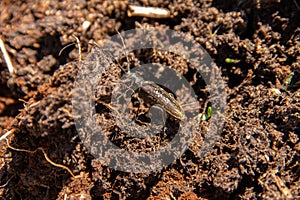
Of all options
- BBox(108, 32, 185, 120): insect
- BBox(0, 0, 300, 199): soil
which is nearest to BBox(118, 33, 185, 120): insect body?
BBox(108, 32, 185, 120): insect

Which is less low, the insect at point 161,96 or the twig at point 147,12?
the twig at point 147,12

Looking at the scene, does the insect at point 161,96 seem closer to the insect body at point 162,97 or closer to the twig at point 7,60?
the insect body at point 162,97

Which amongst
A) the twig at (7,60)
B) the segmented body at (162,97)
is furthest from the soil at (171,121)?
the segmented body at (162,97)

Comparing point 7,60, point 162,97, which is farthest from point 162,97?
point 7,60

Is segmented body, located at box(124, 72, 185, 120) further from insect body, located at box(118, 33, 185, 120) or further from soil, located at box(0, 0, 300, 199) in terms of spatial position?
soil, located at box(0, 0, 300, 199)

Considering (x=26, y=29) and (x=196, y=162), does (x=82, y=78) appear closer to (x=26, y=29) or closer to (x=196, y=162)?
(x=26, y=29)

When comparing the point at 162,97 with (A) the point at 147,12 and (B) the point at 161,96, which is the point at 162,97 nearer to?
(B) the point at 161,96

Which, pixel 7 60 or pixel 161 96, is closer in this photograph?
pixel 161 96
